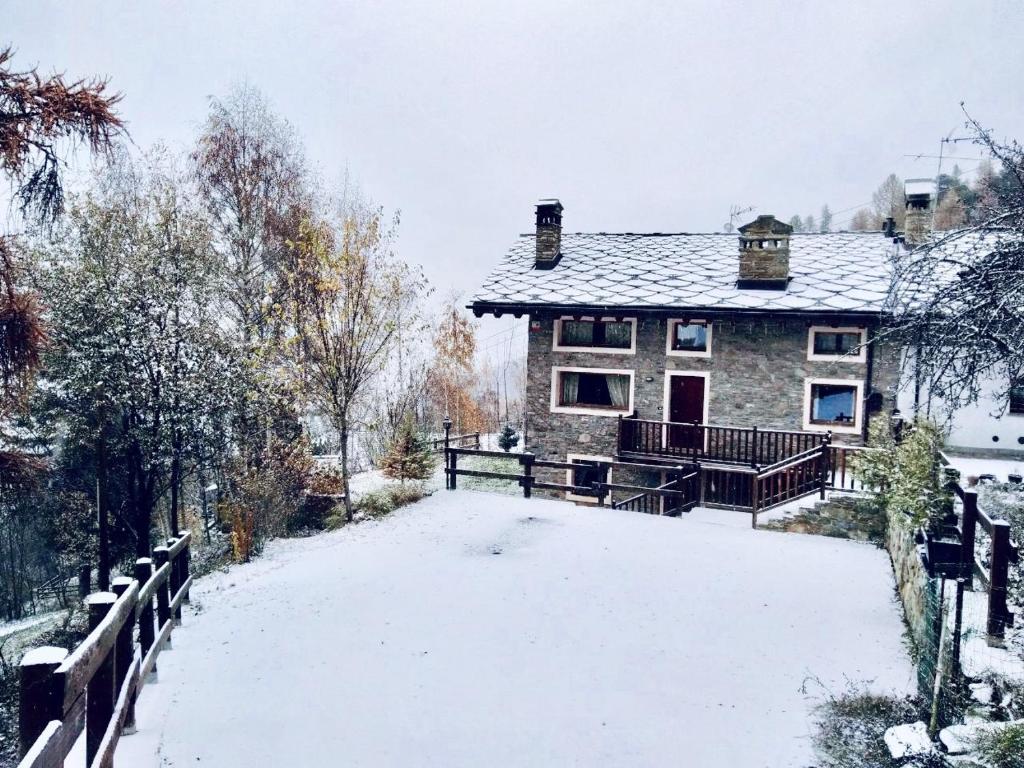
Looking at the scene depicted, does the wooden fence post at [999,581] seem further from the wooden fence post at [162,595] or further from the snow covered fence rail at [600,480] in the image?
the wooden fence post at [162,595]

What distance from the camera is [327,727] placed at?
455 centimetres

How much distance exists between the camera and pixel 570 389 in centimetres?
1581

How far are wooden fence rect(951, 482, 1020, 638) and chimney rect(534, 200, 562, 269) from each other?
41.5 ft

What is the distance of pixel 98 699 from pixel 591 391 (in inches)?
518

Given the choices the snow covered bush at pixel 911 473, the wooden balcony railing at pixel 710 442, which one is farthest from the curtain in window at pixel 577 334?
the snow covered bush at pixel 911 473

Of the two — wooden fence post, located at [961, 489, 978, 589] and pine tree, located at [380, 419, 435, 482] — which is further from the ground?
wooden fence post, located at [961, 489, 978, 589]

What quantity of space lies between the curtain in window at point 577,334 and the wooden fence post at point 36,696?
13.8 m

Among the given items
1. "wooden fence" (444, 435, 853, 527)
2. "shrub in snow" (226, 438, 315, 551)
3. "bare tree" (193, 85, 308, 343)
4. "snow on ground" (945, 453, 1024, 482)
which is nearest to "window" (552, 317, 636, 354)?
"wooden fence" (444, 435, 853, 527)

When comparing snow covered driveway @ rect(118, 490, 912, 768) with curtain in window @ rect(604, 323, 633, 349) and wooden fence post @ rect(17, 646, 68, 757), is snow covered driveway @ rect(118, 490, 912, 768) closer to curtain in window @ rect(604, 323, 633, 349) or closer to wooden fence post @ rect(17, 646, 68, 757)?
wooden fence post @ rect(17, 646, 68, 757)

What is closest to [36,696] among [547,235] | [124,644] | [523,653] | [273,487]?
[124,644]

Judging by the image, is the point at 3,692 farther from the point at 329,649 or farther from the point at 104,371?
the point at 329,649

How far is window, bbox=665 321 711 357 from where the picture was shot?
48.2 feet

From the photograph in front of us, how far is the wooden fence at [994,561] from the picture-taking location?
15.9 ft

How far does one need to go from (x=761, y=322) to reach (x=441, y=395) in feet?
78.7
